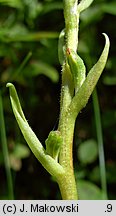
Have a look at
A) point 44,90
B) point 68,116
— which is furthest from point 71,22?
point 44,90

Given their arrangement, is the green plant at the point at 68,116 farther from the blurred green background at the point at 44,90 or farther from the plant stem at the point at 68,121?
the blurred green background at the point at 44,90

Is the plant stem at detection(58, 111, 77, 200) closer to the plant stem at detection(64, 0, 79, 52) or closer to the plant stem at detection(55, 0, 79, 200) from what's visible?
the plant stem at detection(55, 0, 79, 200)

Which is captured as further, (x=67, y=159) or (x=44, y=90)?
(x=44, y=90)

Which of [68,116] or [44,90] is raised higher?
[44,90]

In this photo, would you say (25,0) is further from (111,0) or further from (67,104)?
(67,104)

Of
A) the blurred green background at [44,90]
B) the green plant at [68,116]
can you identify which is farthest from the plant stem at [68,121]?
the blurred green background at [44,90]

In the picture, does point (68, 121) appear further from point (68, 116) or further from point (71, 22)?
point (71, 22)
